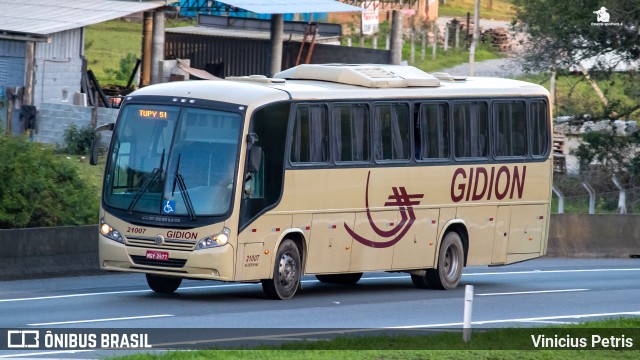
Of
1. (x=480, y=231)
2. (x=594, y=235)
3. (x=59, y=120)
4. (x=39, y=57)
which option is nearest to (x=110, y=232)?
(x=480, y=231)

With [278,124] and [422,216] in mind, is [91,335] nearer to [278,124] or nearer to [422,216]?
[278,124]

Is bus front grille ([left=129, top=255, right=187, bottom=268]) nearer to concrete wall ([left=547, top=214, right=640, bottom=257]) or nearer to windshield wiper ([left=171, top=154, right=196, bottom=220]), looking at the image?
windshield wiper ([left=171, top=154, right=196, bottom=220])

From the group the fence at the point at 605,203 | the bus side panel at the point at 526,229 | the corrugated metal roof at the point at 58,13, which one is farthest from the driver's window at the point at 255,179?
the corrugated metal roof at the point at 58,13

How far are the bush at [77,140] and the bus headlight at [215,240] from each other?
17.9 m

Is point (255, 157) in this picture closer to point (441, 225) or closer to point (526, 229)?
point (441, 225)

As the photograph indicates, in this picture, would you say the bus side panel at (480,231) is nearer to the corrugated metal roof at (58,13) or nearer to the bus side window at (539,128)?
the bus side window at (539,128)

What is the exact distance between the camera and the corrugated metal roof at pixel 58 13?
39.5 metres

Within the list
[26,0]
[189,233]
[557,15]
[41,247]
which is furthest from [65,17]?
[189,233]

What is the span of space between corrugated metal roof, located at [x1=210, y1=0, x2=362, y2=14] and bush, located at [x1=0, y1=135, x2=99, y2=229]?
17129mm

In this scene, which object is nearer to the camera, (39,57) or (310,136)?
(310,136)

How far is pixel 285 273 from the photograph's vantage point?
20.0 meters

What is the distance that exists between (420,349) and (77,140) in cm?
2401

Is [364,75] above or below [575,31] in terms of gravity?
below

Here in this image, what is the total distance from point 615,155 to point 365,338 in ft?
97.6
